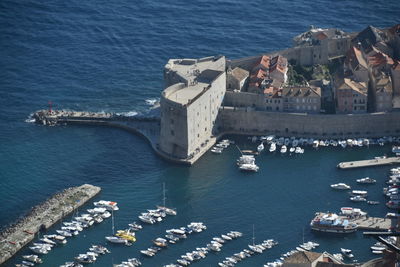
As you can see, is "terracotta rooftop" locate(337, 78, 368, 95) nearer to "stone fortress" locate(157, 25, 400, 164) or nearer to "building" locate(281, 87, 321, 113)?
"stone fortress" locate(157, 25, 400, 164)

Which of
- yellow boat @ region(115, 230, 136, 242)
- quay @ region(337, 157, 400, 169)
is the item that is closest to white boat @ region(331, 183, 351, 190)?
quay @ region(337, 157, 400, 169)

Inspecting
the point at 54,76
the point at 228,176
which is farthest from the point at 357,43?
the point at 54,76

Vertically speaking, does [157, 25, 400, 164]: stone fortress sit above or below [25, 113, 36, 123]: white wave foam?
above

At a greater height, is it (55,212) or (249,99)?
(249,99)

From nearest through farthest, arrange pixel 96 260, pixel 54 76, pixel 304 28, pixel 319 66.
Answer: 1. pixel 96 260
2. pixel 319 66
3. pixel 54 76
4. pixel 304 28

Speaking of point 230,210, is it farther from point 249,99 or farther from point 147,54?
point 147,54

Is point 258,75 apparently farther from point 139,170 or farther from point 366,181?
point 366,181

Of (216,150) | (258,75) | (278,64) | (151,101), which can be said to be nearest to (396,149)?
(278,64)
